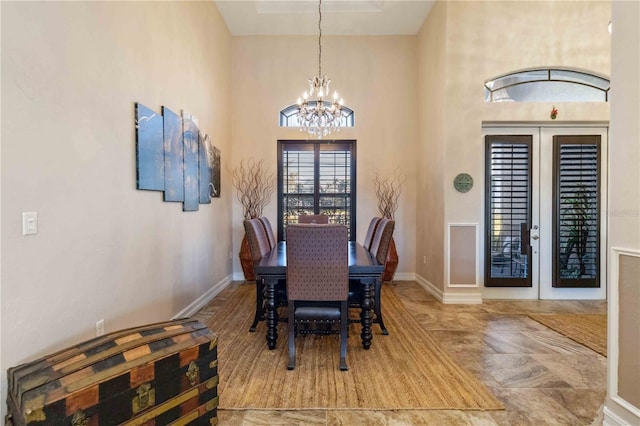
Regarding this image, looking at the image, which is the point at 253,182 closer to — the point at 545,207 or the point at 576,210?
the point at 545,207

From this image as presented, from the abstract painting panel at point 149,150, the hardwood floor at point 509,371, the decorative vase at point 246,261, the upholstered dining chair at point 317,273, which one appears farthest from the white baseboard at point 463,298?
the abstract painting panel at point 149,150

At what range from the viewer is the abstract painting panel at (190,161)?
10.8ft

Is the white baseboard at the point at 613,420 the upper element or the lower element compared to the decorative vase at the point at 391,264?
lower

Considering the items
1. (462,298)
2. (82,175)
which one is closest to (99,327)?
(82,175)

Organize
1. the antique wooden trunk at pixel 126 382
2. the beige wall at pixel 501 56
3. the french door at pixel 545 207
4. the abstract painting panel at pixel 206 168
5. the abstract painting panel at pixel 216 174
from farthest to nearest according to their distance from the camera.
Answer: the abstract painting panel at pixel 216 174
the french door at pixel 545 207
the beige wall at pixel 501 56
the abstract painting panel at pixel 206 168
the antique wooden trunk at pixel 126 382

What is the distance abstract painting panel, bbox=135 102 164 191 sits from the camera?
8.09 ft

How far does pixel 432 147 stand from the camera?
450cm

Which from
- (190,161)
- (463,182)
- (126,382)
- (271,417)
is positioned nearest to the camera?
(126,382)

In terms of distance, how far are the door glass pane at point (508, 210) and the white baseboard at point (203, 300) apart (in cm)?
385

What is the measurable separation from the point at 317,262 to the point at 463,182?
2.67 m

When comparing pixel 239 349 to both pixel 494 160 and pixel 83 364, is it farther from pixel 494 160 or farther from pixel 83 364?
pixel 494 160

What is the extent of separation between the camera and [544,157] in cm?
413

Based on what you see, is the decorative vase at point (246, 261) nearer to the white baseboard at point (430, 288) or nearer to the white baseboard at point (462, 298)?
the white baseboard at point (430, 288)

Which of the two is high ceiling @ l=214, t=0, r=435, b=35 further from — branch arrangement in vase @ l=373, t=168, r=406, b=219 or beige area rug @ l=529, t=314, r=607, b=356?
beige area rug @ l=529, t=314, r=607, b=356
